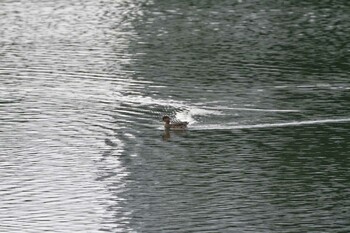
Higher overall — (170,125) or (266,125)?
(170,125)

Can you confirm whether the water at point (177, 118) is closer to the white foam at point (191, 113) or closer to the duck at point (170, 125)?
the white foam at point (191, 113)

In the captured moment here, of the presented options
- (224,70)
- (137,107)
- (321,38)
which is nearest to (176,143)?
(137,107)

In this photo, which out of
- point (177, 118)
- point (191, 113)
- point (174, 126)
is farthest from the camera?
point (191, 113)

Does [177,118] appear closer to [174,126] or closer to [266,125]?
[174,126]

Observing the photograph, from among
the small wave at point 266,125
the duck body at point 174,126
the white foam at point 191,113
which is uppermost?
the duck body at point 174,126

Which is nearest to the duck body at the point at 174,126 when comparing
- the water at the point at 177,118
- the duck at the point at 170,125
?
the duck at the point at 170,125

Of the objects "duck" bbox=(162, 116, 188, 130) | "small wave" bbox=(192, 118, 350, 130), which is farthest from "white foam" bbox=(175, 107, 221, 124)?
"duck" bbox=(162, 116, 188, 130)

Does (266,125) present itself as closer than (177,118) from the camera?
Yes

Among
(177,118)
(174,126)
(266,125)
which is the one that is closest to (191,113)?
(177,118)

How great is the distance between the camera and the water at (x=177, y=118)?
838 inches

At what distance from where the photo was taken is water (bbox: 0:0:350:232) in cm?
2130

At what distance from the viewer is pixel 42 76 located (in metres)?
32.1

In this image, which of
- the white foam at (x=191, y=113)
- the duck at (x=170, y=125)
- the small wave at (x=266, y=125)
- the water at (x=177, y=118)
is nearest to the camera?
the water at (x=177, y=118)

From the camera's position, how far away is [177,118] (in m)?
27.4
